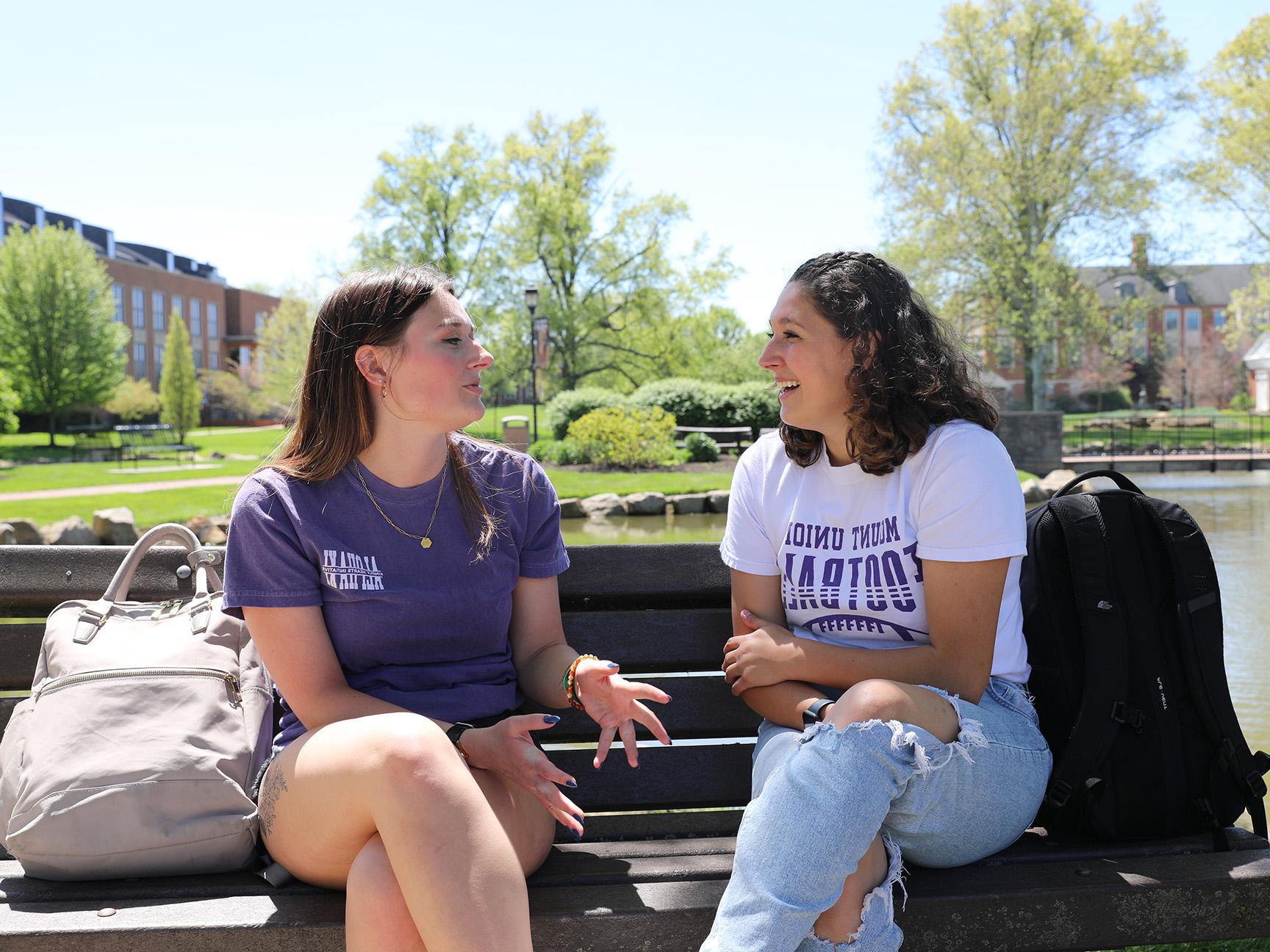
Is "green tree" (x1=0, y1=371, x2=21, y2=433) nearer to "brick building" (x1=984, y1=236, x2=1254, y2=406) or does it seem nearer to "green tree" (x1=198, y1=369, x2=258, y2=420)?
"brick building" (x1=984, y1=236, x2=1254, y2=406)

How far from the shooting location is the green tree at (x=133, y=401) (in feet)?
157

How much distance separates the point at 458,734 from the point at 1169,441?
101 feet

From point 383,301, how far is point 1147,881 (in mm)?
1874

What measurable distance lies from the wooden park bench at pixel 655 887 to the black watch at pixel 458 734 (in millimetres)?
297

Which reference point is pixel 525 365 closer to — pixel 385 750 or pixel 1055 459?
pixel 1055 459

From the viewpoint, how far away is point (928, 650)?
2.22 metres

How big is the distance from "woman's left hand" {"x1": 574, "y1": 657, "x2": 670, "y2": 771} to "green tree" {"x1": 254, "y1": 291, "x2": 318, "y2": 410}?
140 ft

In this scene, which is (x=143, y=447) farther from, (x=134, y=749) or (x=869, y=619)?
(x=869, y=619)

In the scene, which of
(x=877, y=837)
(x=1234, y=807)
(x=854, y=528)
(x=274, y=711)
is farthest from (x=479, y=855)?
(x=1234, y=807)

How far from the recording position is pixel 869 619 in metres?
2.34

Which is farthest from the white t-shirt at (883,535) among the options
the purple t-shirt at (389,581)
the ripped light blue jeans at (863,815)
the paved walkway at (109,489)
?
the paved walkway at (109,489)

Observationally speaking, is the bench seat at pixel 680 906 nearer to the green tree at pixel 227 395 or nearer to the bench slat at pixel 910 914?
the bench slat at pixel 910 914

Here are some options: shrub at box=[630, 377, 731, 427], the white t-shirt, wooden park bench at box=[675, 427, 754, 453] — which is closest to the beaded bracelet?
the white t-shirt

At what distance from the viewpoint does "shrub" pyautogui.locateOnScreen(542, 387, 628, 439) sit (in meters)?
25.6
